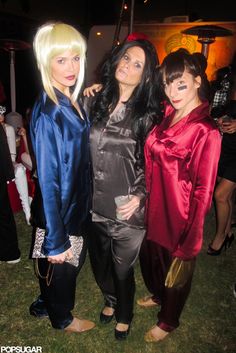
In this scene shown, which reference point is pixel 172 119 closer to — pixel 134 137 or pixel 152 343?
pixel 134 137

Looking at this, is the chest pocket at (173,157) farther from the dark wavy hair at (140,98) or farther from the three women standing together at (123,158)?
the dark wavy hair at (140,98)

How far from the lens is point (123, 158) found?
1807 mm

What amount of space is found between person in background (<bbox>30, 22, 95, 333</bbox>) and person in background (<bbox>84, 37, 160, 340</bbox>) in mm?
105

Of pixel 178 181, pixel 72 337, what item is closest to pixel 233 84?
pixel 178 181

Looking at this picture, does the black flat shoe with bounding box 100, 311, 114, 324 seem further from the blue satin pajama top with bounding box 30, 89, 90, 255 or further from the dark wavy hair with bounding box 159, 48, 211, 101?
the dark wavy hair with bounding box 159, 48, 211, 101

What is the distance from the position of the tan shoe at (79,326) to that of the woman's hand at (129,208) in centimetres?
105

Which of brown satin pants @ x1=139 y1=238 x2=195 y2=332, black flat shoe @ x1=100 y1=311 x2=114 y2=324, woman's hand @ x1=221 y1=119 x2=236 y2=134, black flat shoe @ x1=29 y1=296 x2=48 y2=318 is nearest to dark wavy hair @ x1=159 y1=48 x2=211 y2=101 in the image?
brown satin pants @ x1=139 y1=238 x2=195 y2=332

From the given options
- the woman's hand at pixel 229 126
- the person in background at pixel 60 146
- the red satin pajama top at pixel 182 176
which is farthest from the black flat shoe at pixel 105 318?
the woman's hand at pixel 229 126

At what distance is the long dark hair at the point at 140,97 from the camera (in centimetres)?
180

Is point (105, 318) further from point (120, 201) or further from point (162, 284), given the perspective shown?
point (120, 201)

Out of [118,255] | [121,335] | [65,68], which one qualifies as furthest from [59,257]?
[65,68]

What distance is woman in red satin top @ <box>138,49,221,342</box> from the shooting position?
1688 mm

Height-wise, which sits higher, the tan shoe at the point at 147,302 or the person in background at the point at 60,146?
the person in background at the point at 60,146

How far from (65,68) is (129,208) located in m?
0.87
